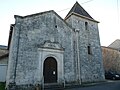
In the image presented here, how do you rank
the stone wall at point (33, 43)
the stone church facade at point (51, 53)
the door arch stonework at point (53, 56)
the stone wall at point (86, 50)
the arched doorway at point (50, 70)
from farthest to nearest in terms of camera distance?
the stone wall at point (86, 50)
the arched doorway at point (50, 70)
the door arch stonework at point (53, 56)
the stone church facade at point (51, 53)
the stone wall at point (33, 43)

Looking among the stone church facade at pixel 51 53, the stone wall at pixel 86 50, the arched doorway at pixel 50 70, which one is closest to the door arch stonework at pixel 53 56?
the stone church facade at pixel 51 53

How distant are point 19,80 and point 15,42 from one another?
335 cm

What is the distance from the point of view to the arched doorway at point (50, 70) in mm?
11538

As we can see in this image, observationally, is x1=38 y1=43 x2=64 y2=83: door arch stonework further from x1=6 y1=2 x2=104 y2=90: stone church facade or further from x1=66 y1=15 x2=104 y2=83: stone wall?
x1=66 y1=15 x2=104 y2=83: stone wall

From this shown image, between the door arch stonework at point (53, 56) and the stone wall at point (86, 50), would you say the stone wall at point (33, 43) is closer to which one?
the door arch stonework at point (53, 56)

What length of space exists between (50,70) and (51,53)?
→ 68.2 inches

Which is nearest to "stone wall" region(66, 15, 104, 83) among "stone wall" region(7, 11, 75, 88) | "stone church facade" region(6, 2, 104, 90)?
"stone church facade" region(6, 2, 104, 90)

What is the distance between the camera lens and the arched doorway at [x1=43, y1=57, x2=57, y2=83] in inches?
454

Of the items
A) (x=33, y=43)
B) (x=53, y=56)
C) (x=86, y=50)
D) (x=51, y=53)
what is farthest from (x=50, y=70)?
(x=86, y=50)

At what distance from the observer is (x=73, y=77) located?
12.6 meters

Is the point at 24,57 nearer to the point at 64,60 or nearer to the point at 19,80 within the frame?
the point at 19,80

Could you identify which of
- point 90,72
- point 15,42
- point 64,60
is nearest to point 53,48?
point 64,60

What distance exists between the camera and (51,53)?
40.0 feet

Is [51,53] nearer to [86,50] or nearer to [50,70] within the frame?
[50,70]
